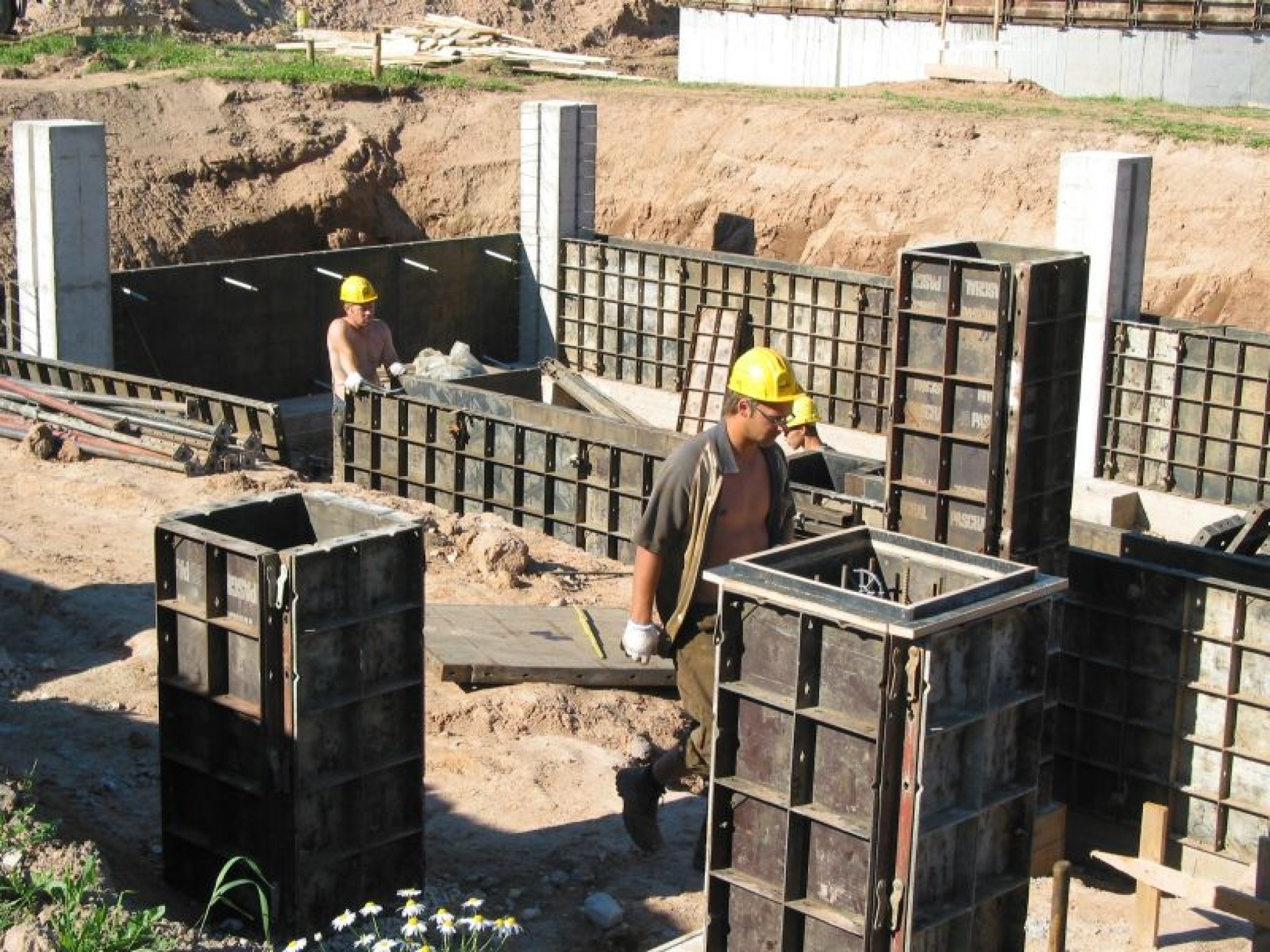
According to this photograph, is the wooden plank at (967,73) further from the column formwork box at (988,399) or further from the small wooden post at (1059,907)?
the small wooden post at (1059,907)

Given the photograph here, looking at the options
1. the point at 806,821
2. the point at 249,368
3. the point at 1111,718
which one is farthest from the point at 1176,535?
the point at 806,821

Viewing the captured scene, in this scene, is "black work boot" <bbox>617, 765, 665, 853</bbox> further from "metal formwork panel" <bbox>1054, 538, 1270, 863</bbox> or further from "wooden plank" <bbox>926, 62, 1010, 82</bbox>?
"wooden plank" <bbox>926, 62, 1010, 82</bbox>

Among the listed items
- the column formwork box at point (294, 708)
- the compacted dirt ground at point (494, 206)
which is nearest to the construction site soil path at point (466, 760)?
the compacted dirt ground at point (494, 206)

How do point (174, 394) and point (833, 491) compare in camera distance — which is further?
point (174, 394)

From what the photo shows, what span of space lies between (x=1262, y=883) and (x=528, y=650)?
4668 mm

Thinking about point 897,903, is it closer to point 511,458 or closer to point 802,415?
point 802,415

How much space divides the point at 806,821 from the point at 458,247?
15546mm

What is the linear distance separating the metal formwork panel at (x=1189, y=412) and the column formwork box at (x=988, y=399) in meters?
7.45

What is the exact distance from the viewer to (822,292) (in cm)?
1919

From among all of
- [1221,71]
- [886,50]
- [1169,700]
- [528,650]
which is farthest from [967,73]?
[1169,700]

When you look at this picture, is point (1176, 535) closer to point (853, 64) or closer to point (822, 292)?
point (822, 292)

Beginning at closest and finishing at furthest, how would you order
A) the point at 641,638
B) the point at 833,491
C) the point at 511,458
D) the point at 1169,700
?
the point at 641,638, the point at 1169,700, the point at 833,491, the point at 511,458

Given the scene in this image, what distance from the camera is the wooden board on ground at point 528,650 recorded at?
35.7ft

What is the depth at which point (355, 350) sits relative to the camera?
1572 centimetres
